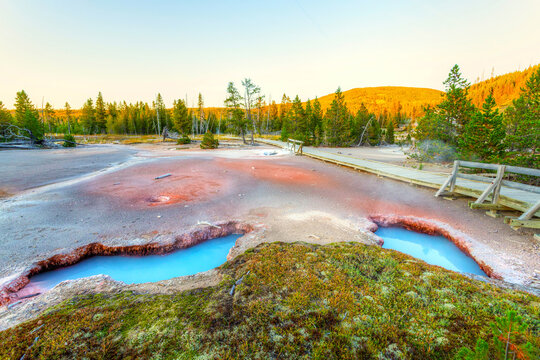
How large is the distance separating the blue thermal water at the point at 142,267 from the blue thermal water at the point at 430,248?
477 centimetres

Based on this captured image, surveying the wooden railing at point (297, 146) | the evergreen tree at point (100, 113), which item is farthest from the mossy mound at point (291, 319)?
the evergreen tree at point (100, 113)

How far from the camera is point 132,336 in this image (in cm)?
205

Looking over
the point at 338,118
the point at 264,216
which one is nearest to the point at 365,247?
the point at 264,216

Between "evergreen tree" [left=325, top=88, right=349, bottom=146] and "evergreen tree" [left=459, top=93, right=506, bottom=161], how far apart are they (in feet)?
83.8

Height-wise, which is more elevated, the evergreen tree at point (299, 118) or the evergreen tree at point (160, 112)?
the evergreen tree at point (160, 112)

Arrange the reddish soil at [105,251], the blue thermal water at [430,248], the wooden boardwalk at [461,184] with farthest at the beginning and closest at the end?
the wooden boardwalk at [461,184] → the blue thermal water at [430,248] → the reddish soil at [105,251]

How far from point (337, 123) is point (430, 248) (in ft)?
114

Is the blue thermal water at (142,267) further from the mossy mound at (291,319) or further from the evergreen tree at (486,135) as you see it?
the evergreen tree at (486,135)

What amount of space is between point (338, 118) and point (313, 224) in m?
35.0

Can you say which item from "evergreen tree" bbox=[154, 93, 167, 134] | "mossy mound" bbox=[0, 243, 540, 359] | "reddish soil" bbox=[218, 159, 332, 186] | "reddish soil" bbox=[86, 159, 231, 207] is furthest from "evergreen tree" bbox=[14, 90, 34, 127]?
"mossy mound" bbox=[0, 243, 540, 359]

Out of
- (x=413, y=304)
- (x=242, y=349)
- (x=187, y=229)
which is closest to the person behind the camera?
(x=242, y=349)

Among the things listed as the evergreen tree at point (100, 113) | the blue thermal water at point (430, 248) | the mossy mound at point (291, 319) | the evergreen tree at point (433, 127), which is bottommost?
the blue thermal water at point (430, 248)

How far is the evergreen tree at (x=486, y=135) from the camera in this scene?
1178cm

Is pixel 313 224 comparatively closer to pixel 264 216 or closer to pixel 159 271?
pixel 264 216
